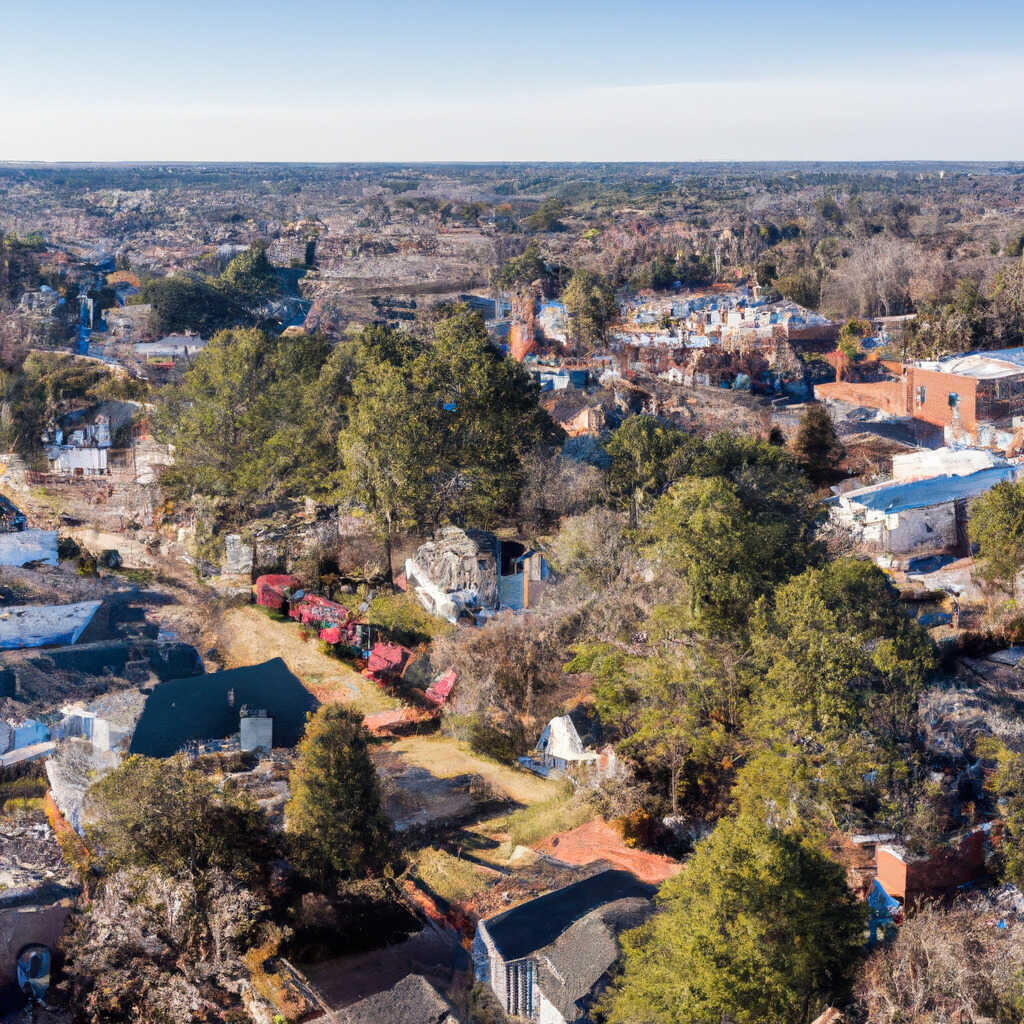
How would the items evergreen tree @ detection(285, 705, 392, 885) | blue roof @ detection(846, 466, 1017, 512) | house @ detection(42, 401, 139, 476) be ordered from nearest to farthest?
evergreen tree @ detection(285, 705, 392, 885), blue roof @ detection(846, 466, 1017, 512), house @ detection(42, 401, 139, 476)

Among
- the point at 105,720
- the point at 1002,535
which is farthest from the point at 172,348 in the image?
the point at 1002,535

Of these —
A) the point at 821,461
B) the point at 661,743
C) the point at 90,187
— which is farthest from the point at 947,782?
the point at 90,187

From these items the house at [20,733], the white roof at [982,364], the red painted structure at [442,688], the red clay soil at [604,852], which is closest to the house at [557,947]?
the red clay soil at [604,852]

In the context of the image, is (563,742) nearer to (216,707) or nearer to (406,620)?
(216,707)

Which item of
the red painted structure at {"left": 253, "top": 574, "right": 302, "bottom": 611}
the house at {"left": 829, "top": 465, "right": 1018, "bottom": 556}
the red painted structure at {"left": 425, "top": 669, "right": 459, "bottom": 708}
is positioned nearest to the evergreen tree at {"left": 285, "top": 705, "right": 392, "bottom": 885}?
the red painted structure at {"left": 425, "top": 669, "right": 459, "bottom": 708}

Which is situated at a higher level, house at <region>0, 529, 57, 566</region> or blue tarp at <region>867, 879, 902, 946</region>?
house at <region>0, 529, 57, 566</region>

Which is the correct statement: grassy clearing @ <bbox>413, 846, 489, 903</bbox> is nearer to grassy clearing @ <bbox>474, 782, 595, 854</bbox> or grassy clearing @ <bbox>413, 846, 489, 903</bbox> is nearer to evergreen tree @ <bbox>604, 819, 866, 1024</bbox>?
grassy clearing @ <bbox>474, 782, 595, 854</bbox>
